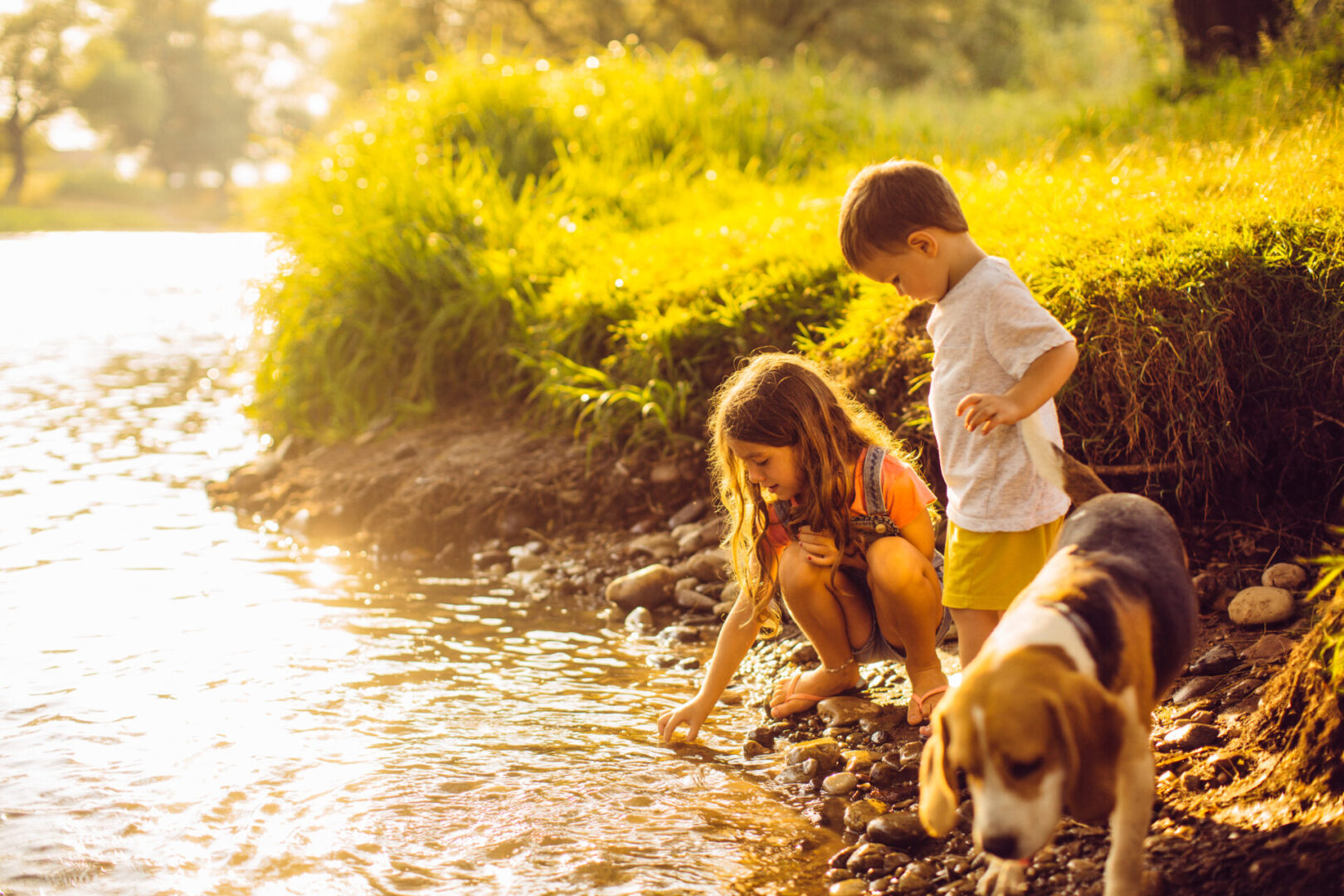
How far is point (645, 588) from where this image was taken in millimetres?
4516

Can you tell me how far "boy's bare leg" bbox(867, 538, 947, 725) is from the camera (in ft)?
10.1

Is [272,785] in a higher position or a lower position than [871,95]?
lower

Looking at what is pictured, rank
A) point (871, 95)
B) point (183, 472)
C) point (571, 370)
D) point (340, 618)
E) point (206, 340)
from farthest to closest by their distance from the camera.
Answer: point (206, 340) → point (871, 95) → point (183, 472) → point (571, 370) → point (340, 618)

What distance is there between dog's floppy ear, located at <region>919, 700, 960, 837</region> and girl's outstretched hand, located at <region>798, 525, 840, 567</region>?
1.26 meters

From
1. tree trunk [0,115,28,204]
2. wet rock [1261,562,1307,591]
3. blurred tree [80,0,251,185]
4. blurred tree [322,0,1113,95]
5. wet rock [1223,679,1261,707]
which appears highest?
blurred tree [80,0,251,185]

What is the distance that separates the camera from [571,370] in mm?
5656

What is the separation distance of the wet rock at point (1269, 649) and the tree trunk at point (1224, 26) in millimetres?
5644

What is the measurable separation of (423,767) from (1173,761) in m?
2.07

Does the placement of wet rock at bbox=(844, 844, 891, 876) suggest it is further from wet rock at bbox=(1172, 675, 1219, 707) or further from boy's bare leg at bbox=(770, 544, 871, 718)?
wet rock at bbox=(1172, 675, 1219, 707)

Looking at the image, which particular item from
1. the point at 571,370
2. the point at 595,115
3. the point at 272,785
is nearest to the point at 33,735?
the point at 272,785

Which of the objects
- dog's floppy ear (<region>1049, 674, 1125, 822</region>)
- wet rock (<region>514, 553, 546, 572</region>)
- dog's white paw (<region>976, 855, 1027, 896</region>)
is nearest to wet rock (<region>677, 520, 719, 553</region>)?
wet rock (<region>514, 553, 546, 572</region>)

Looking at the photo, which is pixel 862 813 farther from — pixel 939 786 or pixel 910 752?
pixel 939 786

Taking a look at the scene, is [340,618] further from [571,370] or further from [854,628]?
[854,628]

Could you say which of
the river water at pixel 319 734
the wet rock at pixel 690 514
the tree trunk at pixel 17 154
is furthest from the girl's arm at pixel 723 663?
the tree trunk at pixel 17 154
